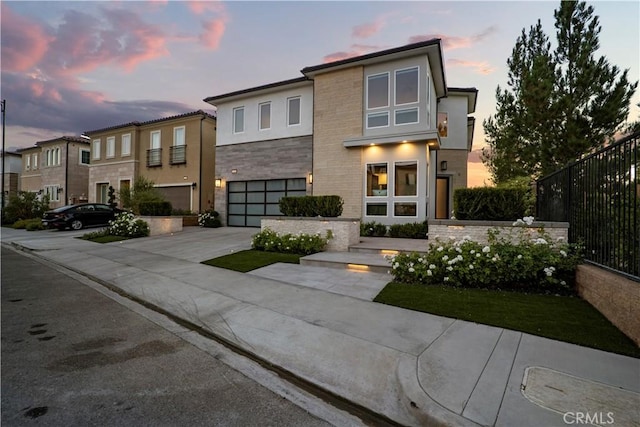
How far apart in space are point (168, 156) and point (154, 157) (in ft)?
4.63

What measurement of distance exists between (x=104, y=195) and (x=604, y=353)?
29270 millimetres

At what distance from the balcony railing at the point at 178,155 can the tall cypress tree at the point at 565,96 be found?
1847cm

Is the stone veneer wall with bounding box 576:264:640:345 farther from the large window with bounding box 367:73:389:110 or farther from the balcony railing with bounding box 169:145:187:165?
the balcony railing with bounding box 169:145:187:165

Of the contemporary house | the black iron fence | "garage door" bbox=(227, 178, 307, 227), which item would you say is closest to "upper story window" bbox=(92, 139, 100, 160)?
the contemporary house

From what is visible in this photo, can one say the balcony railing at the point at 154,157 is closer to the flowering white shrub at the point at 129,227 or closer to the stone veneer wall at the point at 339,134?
the flowering white shrub at the point at 129,227

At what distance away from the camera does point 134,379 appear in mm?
2855

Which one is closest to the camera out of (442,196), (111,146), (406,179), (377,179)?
(406,179)

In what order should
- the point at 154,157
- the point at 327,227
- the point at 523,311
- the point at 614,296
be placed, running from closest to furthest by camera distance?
the point at 614,296 < the point at 523,311 < the point at 327,227 < the point at 154,157

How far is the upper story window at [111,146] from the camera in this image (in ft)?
76.7

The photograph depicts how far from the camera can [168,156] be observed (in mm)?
20734

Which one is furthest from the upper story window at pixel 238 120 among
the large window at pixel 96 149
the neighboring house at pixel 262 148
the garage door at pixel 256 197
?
the large window at pixel 96 149

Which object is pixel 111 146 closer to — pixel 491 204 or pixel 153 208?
pixel 153 208

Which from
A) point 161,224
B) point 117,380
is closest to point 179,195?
point 161,224

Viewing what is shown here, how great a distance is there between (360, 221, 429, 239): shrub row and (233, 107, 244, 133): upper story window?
30.9 feet
